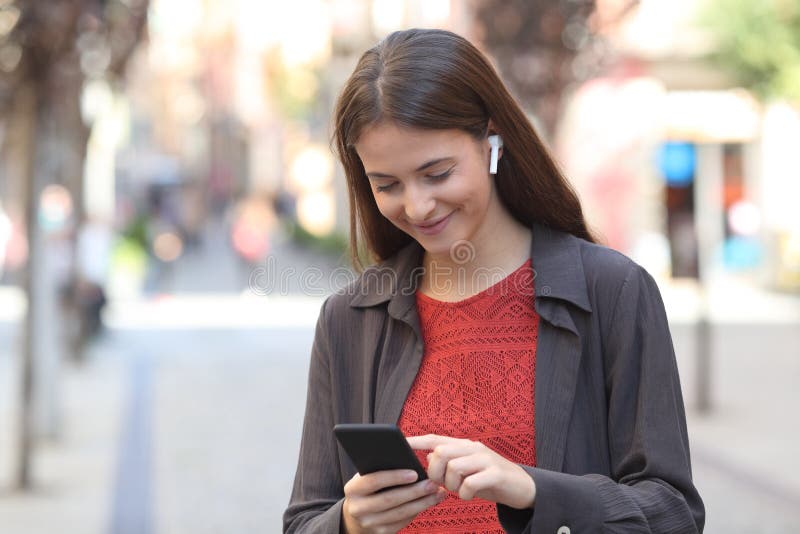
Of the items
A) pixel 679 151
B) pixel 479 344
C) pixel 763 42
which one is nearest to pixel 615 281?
pixel 479 344

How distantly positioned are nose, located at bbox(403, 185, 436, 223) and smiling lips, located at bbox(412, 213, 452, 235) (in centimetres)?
3

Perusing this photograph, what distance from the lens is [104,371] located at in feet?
49.8

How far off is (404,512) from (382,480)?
70 millimetres

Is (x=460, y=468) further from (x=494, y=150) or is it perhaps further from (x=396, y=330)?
(x=494, y=150)

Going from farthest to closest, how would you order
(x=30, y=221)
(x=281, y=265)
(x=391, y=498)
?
(x=281, y=265) < (x=30, y=221) < (x=391, y=498)

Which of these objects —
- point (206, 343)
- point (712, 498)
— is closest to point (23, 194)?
point (712, 498)

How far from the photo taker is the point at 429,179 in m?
2.16

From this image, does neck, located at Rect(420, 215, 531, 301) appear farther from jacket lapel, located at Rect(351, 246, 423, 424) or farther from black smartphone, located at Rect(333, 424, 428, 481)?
black smartphone, located at Rect(333, 424, 428, 481)

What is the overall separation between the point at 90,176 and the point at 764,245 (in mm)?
18697

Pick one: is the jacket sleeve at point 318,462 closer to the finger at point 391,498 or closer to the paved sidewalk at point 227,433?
the finger at point 391,498

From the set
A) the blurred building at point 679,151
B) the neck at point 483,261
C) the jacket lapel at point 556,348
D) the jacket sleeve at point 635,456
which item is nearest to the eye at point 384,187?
the neck at point 483,261

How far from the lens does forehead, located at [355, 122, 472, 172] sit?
2.11 m

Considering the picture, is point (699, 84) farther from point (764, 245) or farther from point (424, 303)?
point (424, 303)

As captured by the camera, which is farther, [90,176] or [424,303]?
[90,176]
